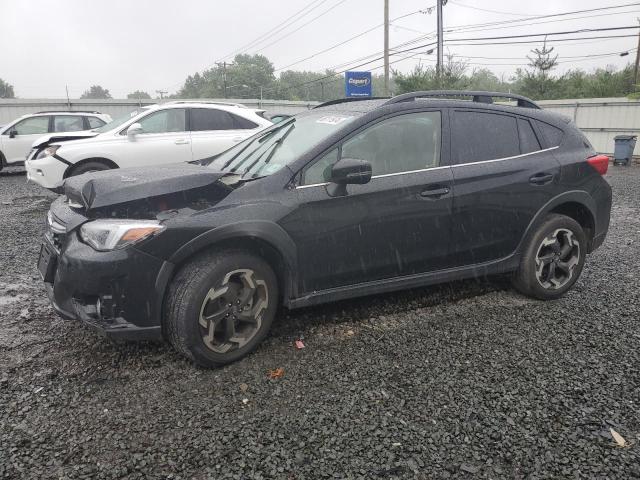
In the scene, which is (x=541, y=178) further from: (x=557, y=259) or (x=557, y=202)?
(x=557, y=259)

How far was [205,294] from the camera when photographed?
9.01 feet

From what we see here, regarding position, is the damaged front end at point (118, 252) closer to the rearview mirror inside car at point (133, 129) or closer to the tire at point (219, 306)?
the tire at point (219, 306)

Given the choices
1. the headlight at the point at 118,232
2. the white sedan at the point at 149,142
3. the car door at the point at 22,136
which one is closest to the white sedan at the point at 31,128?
the car door at the point at 22,136

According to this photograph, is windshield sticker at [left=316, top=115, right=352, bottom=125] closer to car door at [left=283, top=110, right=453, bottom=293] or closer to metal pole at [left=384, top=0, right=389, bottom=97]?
car door at [left=283, top=110, right=453, bottom=293]

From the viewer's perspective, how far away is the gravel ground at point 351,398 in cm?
213

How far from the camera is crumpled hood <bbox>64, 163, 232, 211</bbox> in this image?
2.79 meters

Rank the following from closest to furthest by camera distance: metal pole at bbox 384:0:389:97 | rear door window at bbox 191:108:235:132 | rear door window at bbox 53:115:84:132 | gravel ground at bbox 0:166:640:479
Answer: gravel ground at bbox 0:166:640:479, rear door window at bbox 191:108:235:132, rear door window at bbox 53:115:84:132, metal pole at bbox 384:0:389:97

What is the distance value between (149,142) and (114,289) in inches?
238

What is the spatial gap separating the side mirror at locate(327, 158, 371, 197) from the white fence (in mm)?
13271

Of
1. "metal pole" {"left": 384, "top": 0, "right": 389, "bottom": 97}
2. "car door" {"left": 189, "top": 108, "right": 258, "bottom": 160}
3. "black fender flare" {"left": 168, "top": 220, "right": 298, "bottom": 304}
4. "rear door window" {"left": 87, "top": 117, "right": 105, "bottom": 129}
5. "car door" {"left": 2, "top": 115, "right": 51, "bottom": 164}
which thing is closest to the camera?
"black fender flare" {"left": 168, "top": 220, "right": 298, "bottom": 304}

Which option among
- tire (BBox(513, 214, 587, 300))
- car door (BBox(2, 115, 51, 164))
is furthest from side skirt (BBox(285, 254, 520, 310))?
car door (BBox(2, 115, 51, 164))

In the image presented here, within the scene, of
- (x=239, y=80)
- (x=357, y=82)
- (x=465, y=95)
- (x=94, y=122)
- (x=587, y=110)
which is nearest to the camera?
(x=465, y=95)

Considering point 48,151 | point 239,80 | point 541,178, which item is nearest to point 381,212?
point 541,178

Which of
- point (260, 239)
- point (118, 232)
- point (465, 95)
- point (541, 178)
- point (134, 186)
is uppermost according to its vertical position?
point (465, 95)
